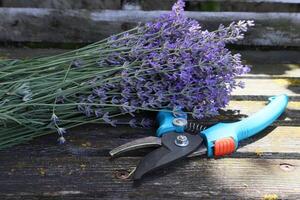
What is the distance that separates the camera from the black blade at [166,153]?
1524 mm

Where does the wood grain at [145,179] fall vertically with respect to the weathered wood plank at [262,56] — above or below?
below

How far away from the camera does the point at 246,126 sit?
5.70 ft

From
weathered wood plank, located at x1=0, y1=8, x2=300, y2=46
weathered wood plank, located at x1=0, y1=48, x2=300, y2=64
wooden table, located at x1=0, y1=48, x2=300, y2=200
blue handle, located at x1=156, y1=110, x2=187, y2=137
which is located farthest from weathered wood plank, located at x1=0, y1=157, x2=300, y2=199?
weathered wood plank, located at x1=0, y1=8, x2=300, y2=46

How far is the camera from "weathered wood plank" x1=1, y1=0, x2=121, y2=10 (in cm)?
258

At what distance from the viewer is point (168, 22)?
6.12ft

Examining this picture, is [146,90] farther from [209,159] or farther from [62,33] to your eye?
[62,33]

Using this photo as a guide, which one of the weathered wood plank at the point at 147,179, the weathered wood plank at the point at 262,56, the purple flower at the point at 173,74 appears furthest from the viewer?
the weathered wood plank at the point at 262,56

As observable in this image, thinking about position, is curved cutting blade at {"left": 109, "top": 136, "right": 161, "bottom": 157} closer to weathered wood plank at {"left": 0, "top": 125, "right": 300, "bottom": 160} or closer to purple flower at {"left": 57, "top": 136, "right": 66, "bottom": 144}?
weathered wood plank at {"left": 0, "top": 125, "right": 300, "bottom": 160}

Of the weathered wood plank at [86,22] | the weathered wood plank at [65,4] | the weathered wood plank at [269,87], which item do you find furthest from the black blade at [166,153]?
the weathered wood plank at [65,4]

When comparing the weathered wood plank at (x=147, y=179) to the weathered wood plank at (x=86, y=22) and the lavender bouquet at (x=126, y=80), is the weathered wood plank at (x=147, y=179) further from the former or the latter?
the weathered wood plank at (x=86, y=22)

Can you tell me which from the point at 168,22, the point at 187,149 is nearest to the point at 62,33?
the point at 168,22

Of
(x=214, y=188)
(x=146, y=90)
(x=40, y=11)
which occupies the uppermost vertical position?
(x=40, y=11)

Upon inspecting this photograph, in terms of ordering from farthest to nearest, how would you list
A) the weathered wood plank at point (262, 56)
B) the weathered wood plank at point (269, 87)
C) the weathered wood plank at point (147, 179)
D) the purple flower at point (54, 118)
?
1. the weathered wood plank at point (262, 56)
2. the weathered wood plank at point (269, 87)
3. the purple flower at point (54, 118)
4. the weathered wood plank at point (147, 179)

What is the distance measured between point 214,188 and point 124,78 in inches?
18.6
